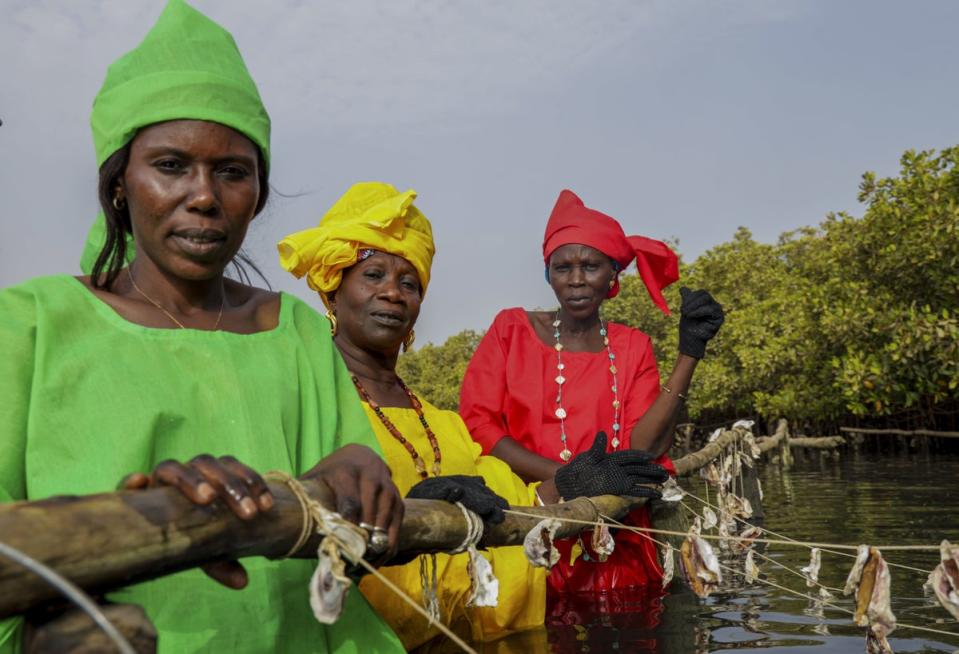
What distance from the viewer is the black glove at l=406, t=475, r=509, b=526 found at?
90.4 inches

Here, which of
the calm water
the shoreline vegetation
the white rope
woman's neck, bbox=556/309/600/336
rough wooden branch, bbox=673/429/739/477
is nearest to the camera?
the white rope

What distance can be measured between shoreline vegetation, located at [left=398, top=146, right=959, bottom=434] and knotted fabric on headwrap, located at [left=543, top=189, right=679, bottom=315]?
11.5 meters

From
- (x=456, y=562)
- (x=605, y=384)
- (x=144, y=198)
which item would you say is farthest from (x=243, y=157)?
(x=605, y=384)

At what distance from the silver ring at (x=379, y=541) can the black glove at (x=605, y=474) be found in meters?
2.02

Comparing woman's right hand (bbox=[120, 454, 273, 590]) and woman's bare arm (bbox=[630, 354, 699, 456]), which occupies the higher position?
woman's bare arm (bbox=[630, 354, 699, 456])

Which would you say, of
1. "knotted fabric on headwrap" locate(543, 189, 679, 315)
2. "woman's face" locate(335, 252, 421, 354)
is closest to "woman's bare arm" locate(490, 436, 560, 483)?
"woman's face" locate(335, 252, 421, 354)

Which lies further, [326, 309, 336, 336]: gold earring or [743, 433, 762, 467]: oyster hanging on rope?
[743, 433, 762, 467]: oyster hanging on rope

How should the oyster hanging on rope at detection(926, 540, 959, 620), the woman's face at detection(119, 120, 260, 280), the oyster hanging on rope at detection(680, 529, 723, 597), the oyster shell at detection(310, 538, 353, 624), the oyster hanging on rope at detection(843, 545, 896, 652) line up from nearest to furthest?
the oyster shell at detection(310, 538, 353, 624) < the woman's face at detection(119, 120, 260, 280) < the oyster hanging on rope at detection(926, 540, 959, 620) < the oyster hanging on rope at detection(843, 545, 896, 652) < the oyster hanging on rope at detection(680, 529, 723, 597)

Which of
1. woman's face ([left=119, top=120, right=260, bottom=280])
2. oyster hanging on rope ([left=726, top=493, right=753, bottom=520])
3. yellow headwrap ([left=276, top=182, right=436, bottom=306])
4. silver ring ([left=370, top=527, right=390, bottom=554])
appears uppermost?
yellow headwrap ([left=276, top=182, right=436, bottom=306])

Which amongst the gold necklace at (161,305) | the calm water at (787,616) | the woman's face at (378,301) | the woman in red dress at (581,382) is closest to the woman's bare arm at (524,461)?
the woman in red dress at (581,382)

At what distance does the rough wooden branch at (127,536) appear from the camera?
3.34 feet

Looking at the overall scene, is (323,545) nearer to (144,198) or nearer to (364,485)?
(364,485)

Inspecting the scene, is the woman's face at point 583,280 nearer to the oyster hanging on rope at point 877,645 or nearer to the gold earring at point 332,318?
the gold earring at point 332,318

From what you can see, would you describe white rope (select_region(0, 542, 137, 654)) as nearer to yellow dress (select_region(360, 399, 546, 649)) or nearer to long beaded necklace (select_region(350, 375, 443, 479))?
yellow dress (select_region(360, 399, 546, 649))
